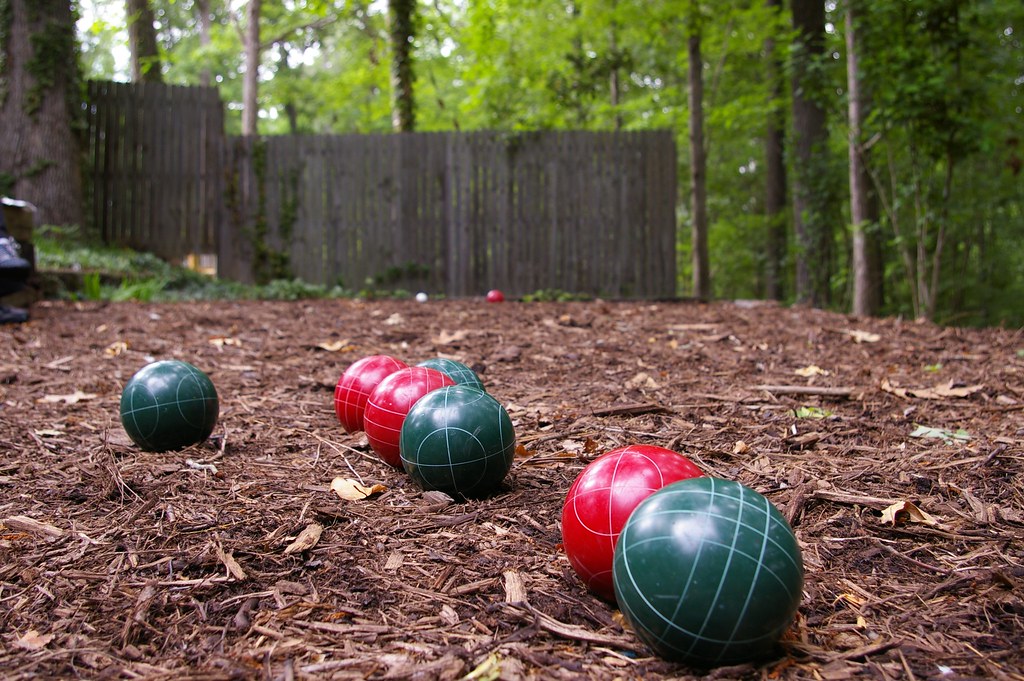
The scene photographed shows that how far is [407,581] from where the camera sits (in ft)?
7.80

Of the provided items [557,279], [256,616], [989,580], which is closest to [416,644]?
[256,616]

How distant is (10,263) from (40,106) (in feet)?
18.4

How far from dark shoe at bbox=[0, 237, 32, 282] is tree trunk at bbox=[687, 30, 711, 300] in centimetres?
968

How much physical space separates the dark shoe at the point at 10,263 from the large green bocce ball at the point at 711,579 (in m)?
7.63

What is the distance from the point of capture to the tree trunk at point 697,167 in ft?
41.1

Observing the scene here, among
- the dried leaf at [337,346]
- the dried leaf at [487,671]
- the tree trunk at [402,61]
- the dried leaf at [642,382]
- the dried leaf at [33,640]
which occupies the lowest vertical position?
the dried leaf at [487,671]

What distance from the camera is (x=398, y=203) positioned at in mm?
12781

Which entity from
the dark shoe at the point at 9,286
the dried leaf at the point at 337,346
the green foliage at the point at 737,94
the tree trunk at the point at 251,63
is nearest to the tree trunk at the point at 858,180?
the green foliage at the point at 737,94

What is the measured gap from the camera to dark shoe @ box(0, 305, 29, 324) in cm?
738

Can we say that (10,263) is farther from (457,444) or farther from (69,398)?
(457,444)

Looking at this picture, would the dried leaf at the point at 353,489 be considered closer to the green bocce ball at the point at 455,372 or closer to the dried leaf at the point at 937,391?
the green bocce ball at the point at 455,372

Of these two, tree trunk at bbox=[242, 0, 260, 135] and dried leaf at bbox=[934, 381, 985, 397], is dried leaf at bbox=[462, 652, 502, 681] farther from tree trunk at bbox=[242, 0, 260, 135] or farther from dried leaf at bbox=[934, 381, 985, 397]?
tree trunk at bbox=[242, 0, 260, 135]

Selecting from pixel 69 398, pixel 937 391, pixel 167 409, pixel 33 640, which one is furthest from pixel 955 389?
pixel 69 398

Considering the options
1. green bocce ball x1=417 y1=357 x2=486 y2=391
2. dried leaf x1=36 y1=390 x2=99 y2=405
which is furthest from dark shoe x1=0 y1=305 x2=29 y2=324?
green bocce ball x1=417 y1=357 x2=486 y2=391
